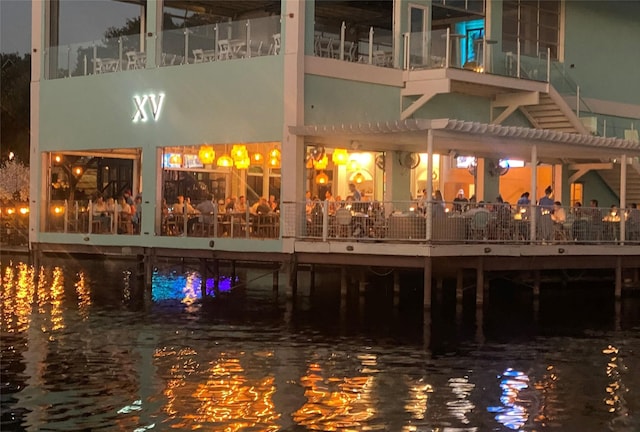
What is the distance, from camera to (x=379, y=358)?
19.6 m

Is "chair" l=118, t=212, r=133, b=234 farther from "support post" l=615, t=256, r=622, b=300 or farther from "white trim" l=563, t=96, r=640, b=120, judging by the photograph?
"white trim" l=563, t=96, r=640, b=120

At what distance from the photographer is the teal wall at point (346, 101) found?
1132 inches

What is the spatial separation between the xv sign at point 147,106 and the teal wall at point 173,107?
0.55ft

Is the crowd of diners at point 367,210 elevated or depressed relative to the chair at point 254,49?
depressed

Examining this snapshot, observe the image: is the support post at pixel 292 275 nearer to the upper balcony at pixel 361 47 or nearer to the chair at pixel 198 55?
the upper balcony at pixel 361 47

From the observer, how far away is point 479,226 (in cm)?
2605

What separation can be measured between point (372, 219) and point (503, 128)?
404 cm

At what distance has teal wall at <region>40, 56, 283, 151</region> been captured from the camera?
29.0m

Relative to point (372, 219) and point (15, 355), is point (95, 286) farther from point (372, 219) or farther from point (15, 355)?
point (15, 355)

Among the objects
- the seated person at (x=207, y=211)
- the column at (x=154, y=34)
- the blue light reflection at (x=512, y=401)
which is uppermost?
the column at (x=154, y=34)

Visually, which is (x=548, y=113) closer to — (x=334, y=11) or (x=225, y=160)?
(x=334, y=11)

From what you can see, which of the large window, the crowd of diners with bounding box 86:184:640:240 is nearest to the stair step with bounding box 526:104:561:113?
the large window

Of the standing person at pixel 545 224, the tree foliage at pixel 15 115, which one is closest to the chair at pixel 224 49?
the standing person at pixel 545 224

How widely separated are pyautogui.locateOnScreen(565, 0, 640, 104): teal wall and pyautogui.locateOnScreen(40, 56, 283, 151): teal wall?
41.9 ft
